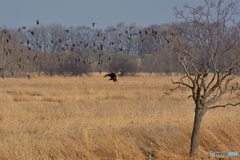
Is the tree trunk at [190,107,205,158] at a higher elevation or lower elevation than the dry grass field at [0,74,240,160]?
higher

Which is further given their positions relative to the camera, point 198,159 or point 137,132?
point 137,132

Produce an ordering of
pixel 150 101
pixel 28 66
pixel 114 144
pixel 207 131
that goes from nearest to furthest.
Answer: pixel 114 144
pixel 207 131
pixel 150 101
pixel 28 66

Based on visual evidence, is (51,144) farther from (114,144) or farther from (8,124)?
(8,124)

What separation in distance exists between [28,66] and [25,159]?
3948 cm

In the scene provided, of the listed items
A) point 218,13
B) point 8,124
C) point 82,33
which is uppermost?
point 82,33

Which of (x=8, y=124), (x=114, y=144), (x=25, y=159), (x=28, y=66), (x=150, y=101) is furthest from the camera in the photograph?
(x=28, y=66)

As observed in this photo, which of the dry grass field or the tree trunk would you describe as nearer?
the tree trunk

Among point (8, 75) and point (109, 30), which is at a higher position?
point (109, 30)

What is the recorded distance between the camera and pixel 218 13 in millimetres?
7344

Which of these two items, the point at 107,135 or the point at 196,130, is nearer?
the point at 196,130

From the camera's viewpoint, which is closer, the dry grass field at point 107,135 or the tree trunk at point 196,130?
the tree trunk at point 196,130

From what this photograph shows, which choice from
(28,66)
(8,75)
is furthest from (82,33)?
(8,75)

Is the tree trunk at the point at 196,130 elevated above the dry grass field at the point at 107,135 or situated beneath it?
elevated above

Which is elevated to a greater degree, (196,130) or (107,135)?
(196,130)
